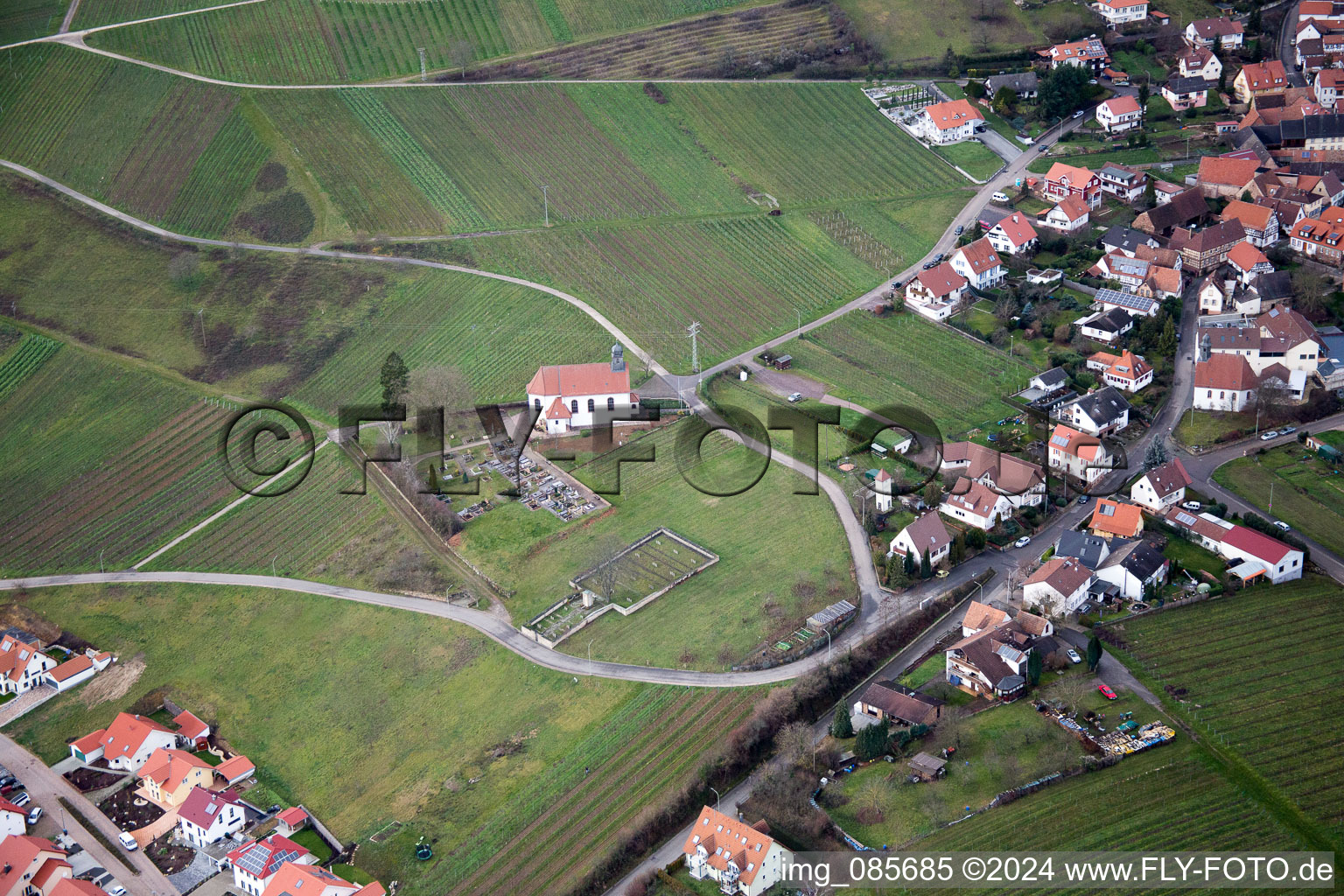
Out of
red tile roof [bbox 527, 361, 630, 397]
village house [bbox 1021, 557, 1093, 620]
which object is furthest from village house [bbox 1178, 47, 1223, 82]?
village house [bbox 1021, 557, 1093, 620]

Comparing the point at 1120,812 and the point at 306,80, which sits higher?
the point at 306,80

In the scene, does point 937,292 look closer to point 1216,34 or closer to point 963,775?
point 963,775

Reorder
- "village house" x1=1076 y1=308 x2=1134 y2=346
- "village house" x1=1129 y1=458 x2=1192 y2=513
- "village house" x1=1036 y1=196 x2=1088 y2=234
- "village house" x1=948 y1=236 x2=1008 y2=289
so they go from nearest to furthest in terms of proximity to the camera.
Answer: "village house" x1=1129 y1=458 x2=1192 y2=513 < "village house" x1=1076 y1=308 x2=1134 y2=346 < "village house" x1=948 y1=236 x2=1008 y2=289 < "village house" x1=1036 y1=196 x2=1088 y2=234

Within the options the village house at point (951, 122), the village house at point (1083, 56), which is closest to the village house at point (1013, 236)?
the village house at point (951, 122)

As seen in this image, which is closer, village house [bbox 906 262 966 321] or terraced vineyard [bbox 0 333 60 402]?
terraced vineyard [bbox 0 333 60 402]

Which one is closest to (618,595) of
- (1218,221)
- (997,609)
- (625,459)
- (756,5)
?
(625,459)

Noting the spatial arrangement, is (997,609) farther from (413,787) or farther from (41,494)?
(41,494)

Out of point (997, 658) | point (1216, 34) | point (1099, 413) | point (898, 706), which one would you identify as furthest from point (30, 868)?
point (1216, 34)

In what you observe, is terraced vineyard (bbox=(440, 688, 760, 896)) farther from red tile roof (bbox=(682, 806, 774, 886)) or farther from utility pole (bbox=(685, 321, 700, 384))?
utility pole (bbox=(685, 321, 700, 384))
